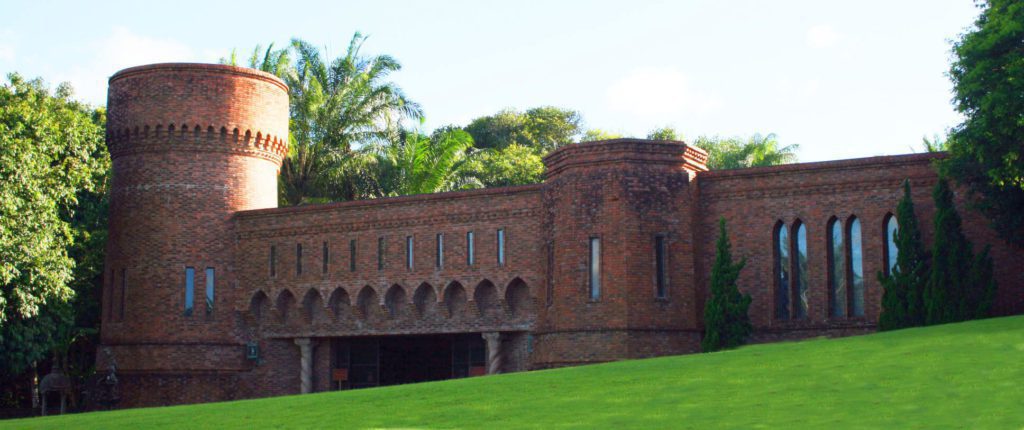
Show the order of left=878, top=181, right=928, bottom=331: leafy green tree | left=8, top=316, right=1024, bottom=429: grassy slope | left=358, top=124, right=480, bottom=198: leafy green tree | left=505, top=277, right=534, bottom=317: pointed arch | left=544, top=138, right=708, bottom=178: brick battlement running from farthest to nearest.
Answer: left=358, top=124, right=480, bottom=198: leafy green tree < left=505, top=277, right=534, bottom=317: pointed arch < left=544, top=138, right=708, bottom=178: brick battlement < left=878, top=181, right=928, bottom=331: leafy green tree < left=8, top=316, right=1024, bottom=429: grassy slope

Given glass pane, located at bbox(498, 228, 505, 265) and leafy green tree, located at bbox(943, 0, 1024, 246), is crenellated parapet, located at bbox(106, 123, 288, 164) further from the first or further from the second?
leafy green tree, located at bbox(943, 0, 1024, 246)

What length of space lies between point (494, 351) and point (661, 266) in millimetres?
5214

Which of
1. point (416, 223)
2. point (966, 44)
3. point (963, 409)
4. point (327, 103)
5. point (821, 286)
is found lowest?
point (963, 409)

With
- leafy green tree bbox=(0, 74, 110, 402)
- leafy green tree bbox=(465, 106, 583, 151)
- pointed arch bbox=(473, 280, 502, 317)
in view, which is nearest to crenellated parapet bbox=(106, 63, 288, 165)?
leafy green tree bbox=(0, 74, 110, 402)

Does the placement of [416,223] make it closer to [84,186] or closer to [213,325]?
[213,325]

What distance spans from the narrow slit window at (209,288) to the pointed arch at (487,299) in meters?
8.02

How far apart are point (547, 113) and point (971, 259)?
4160 cm

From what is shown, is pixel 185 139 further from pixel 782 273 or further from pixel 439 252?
pixel 782 273

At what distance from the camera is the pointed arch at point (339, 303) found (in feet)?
113

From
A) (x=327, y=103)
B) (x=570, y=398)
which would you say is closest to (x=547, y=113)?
(x=327, y=103)

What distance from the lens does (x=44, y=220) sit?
3114 centimetres

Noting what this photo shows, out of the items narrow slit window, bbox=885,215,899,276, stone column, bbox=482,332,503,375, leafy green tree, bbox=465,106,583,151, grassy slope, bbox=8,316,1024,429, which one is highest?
leafy green tree, bbox=465,106,583,151

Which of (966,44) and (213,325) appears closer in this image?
(966,44)

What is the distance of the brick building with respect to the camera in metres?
28.6
